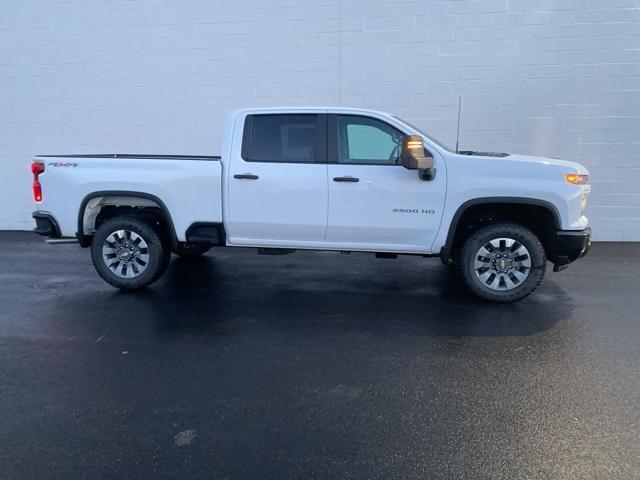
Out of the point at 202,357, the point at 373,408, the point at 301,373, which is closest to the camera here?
the point at 373,408

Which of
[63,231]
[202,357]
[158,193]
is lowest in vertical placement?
[202,357]

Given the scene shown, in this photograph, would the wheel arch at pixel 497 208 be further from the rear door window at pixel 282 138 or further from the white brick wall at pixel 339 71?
the white brick wall at pixel 339 71

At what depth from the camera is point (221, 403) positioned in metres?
3.15

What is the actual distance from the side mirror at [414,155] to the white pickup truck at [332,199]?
0.01 meters

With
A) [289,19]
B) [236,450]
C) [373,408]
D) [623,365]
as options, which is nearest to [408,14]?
[289,19]

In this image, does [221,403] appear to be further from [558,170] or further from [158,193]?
[558,170]

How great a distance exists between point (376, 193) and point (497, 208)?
1.33m

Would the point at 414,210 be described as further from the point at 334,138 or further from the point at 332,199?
the point at 334,138

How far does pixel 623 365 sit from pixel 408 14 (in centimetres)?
658

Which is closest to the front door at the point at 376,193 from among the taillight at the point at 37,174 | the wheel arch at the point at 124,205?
the wheel arch at the point at 124,205

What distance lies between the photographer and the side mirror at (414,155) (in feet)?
15.2

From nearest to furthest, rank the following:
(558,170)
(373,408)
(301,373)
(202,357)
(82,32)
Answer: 1. (373,408)
2. (301,373)
3. (202,357)
4. (558,170)
5. (82,32)

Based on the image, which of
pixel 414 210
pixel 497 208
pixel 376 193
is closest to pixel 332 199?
pixel 376 193

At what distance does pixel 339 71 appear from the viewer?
27.5 feet
